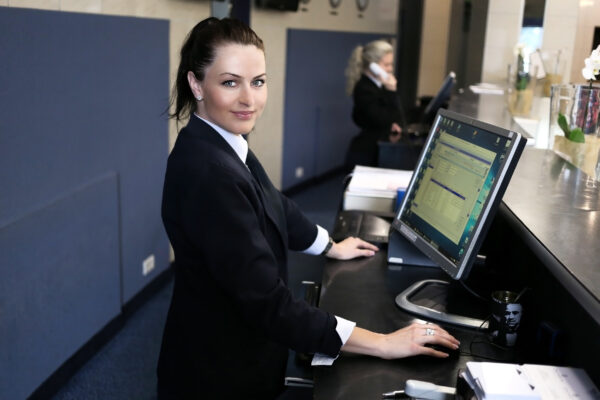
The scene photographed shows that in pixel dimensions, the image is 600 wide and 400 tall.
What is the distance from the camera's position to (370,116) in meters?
4.97

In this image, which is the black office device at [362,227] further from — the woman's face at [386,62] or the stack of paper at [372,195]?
the woman's face at [386,62]

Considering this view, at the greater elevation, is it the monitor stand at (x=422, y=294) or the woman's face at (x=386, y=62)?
the woman's face at (x=386, y=62)

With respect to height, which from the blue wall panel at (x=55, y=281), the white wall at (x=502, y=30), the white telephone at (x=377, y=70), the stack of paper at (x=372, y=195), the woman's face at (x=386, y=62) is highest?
the white wall at (x=502, y=30)

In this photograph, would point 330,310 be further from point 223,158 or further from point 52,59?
point 52,59

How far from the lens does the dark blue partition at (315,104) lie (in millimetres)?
6082

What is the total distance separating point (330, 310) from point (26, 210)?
138cm

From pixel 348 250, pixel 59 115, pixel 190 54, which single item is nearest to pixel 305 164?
pixel 59 115

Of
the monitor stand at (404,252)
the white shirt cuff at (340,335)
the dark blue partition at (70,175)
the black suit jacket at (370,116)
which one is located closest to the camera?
the white shirt cuff at (340,335)

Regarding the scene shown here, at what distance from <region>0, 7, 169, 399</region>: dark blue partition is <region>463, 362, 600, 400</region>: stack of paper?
5.80 feet

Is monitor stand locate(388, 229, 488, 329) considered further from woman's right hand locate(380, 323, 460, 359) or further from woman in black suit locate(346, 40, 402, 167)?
woman in black suit locate(346, 40, 402, 167)

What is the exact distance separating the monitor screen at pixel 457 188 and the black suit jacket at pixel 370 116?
2938 millimetres

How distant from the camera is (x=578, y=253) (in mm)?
1260

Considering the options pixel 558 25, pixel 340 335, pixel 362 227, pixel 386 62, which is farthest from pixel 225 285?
pixel 558 25

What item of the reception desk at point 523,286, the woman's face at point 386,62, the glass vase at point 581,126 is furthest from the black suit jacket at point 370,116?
the reception desk at point 523,286
